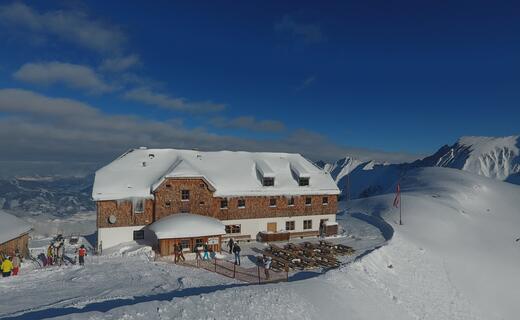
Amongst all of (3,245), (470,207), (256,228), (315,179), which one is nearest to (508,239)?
(470,207)

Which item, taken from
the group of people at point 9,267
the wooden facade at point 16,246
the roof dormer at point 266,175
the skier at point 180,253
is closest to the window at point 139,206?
the skier at point 180,253

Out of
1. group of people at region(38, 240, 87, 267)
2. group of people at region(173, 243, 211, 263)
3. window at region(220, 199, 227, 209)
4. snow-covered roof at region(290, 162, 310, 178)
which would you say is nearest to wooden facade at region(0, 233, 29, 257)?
group of people at region(38, 240, 87, 267)

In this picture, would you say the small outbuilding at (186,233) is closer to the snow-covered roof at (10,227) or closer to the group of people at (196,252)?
the group of people at (196,252)

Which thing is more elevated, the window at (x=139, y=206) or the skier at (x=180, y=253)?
the window at (x=139, y=206)

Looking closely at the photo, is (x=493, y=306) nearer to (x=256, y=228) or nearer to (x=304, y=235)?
(x=304, y=235)

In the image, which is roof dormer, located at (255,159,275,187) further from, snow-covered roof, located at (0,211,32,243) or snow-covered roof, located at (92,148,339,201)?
snow-covered roof, located at (0,211,32,243)

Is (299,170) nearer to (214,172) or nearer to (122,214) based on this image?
(214,172)
